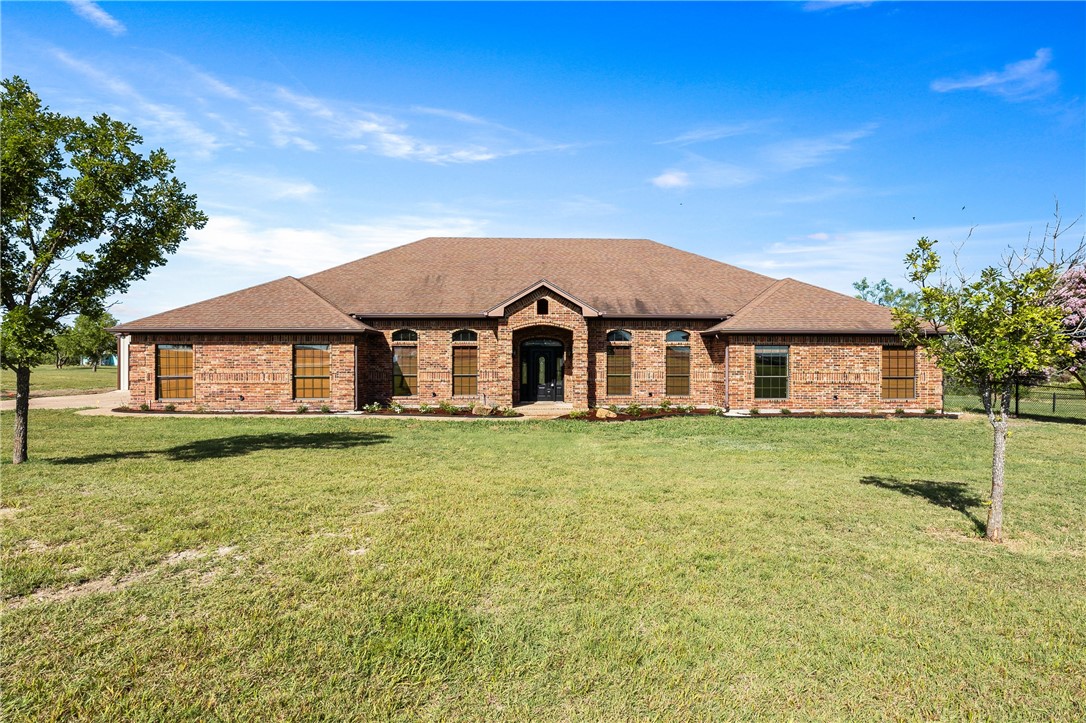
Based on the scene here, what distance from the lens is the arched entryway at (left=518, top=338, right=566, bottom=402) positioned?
24938 mm

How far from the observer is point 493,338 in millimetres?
23000

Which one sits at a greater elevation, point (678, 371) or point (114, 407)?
point (678, 371)

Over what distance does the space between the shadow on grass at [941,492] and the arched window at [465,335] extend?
15938 mm

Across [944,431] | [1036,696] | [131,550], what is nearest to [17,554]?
[131,550]

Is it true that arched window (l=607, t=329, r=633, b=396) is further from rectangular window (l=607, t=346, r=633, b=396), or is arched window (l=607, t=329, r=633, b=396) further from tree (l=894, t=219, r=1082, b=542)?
tree (l=894, t=219, r=1082, b=542)

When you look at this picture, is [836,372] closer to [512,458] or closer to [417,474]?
[512,458]

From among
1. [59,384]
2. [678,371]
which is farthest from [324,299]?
[59,384]

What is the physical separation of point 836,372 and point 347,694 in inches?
901

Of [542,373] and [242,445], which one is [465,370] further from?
[242,445]

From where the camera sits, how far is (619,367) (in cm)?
2345

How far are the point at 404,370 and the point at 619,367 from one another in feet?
30.9

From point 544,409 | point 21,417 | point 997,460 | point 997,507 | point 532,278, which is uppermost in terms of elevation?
point 532,278

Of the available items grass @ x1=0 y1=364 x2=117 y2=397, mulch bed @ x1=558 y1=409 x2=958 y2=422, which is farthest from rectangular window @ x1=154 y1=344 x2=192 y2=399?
mulch bed @ x1=558 y1=409 x2=958 y2=422

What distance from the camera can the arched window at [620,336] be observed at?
23.3 m
